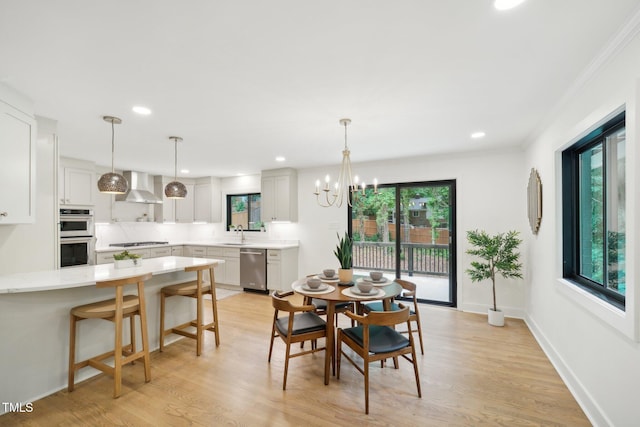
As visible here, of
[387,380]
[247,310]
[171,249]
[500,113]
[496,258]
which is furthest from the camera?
[171,249]

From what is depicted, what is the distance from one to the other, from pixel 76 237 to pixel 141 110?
3.17 meters

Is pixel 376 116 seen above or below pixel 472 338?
above

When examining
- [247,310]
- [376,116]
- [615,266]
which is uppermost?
[376,116]

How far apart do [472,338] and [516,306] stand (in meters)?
1.21

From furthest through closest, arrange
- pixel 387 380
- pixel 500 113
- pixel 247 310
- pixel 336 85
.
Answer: pixel 247 310 < pixel 500 113 < pixel 387 380 < pixel 336 85

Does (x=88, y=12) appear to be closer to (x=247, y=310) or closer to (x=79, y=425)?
(x=79, y=425)

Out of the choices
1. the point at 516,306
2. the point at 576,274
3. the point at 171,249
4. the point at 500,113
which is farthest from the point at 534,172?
the point at 171,249

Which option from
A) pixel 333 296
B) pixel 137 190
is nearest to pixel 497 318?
pixel 333 296

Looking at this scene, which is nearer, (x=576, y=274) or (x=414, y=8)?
(x=414, y=8)

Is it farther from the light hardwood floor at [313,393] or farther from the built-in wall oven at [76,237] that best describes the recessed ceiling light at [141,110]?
the built-in wall oven at [76,237]

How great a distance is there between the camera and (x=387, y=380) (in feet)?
8.27

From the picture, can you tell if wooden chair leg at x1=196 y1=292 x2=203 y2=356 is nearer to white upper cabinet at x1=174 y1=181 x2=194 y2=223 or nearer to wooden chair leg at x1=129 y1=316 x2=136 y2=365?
wooden chair leg at x1=129 y1=316 x2=136 y2=365

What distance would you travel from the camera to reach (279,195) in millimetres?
5715

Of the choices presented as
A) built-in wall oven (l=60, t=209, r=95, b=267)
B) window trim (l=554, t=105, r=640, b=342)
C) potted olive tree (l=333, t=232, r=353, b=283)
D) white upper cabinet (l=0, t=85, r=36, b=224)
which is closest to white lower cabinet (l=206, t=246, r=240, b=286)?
built-in wall oven (l=60, t=209, r=95, b=267)
